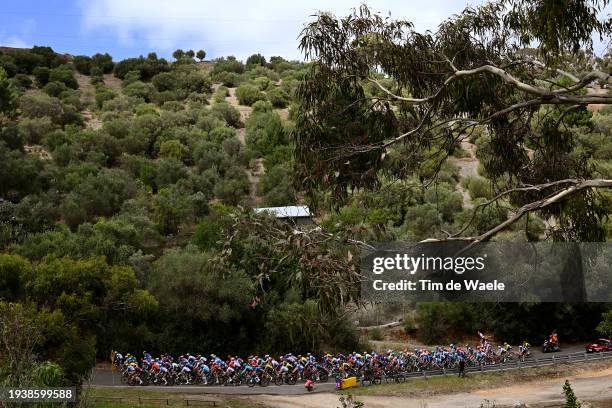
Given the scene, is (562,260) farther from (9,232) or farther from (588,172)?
(9,232)

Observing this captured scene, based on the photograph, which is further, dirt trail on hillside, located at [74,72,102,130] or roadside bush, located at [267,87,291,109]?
roadside bush, located at [267,87,291,109]

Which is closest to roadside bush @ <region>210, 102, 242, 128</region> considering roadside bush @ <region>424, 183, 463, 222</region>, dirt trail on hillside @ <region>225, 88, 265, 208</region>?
dirt trail on hillside @ <region>225, 88, 265, 208</region>

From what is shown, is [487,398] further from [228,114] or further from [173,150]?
[228,114]

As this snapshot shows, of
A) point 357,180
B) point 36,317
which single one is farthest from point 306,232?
point 36,317

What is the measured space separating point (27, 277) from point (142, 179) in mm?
26442

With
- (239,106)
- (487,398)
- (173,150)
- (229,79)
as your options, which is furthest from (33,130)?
(487,398)

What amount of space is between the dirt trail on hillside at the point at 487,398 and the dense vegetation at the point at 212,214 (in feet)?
9.68

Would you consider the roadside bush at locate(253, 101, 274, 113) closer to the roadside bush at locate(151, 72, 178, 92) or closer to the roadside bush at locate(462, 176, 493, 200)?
the roadside bush at locate(151, 72, 178, 92)

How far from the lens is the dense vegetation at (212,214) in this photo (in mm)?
11912

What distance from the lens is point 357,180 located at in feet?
39.8

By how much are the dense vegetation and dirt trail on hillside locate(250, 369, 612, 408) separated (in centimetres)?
295

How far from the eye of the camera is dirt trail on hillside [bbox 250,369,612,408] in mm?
21625

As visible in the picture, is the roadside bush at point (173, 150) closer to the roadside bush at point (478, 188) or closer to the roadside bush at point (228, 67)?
the roadside bush at point (478, 188)

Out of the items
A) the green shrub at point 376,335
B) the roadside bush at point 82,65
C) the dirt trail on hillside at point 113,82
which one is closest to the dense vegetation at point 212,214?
the green shrub at point 376,335
